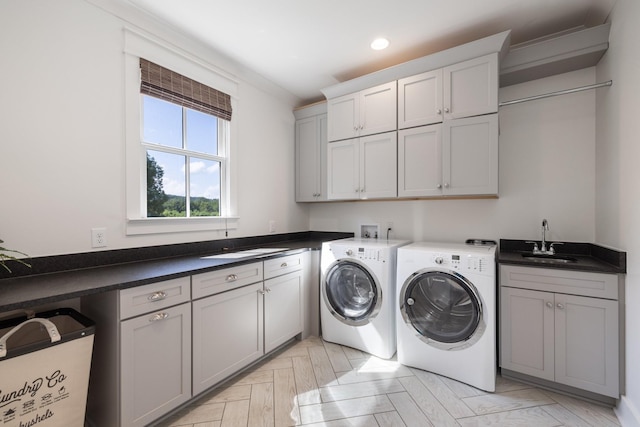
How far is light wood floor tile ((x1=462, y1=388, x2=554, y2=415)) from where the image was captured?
1.71 meters

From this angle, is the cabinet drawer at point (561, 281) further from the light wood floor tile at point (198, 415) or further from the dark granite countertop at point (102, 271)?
the light wood floor tile at point (198, 415)

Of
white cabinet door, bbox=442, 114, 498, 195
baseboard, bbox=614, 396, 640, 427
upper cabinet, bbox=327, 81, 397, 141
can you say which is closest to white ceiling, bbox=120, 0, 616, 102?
upper cabinet, bbox=327, 81, 397, 141

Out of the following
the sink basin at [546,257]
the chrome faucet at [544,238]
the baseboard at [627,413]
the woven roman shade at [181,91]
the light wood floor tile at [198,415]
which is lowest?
the light wood floor tile at [198,415]

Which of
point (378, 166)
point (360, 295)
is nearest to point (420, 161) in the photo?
point (378, 166)

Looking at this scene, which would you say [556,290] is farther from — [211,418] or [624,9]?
[211,418]

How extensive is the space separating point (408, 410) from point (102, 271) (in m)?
2.00

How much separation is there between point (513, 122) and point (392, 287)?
176 centimetres

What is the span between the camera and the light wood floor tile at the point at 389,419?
160cm

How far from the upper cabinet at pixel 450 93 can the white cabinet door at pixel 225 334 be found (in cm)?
194

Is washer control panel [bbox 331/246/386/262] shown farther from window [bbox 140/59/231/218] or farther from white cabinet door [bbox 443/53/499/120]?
white cabinet door [bbox 443/53/499/120]

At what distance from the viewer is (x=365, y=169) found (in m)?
2.68

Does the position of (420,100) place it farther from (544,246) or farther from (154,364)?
(154,364)

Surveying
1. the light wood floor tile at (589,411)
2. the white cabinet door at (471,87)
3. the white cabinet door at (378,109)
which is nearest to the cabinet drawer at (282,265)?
the white cabinet door at (378,109)

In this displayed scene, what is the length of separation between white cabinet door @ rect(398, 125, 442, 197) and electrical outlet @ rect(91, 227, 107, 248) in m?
2.23
